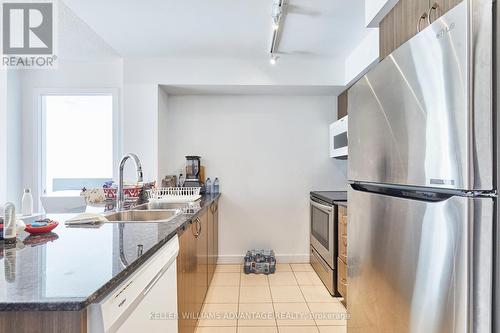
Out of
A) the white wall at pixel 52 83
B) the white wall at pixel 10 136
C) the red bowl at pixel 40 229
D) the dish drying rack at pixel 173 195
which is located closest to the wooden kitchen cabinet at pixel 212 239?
the dish drying rack at pixel 173 195

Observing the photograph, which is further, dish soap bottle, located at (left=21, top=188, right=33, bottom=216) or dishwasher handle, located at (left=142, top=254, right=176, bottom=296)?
dish soap bottle, located at (left=21, top=188, right=33, bottom=216)

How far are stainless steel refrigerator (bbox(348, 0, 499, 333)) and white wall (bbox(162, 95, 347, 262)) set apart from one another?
235cm

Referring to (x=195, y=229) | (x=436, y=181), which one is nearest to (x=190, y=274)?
(x=195, y=229)

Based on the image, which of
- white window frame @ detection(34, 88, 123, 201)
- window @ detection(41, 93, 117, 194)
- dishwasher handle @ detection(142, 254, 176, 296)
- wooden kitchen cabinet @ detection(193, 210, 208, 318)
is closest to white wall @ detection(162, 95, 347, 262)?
white window frame @ detection(34, 88, 123, 201)

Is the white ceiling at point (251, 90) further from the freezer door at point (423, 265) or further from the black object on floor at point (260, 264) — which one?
the freezer door at point (423, 265)

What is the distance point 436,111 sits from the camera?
3.11 ft

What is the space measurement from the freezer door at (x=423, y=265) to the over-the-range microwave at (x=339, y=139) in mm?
1656

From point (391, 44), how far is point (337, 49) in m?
1.56

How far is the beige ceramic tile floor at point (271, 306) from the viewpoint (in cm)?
222

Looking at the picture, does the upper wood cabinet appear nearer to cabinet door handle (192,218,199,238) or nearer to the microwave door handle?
the microwave door handle

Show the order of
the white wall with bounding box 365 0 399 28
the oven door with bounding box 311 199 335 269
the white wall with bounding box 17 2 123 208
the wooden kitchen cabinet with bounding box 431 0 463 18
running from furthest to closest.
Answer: the white wall with bounding box 17 2 123 208
the oven door with bounding box 311 199 335 269
the white wall with bounding box 365 0 399 28
the wooden kitchen cabinet with bounding box 431 0 463 18

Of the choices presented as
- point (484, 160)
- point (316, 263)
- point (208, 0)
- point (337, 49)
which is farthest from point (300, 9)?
point (316, 263)

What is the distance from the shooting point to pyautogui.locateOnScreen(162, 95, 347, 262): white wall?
3723mm

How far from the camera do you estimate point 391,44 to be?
62.0 inches
